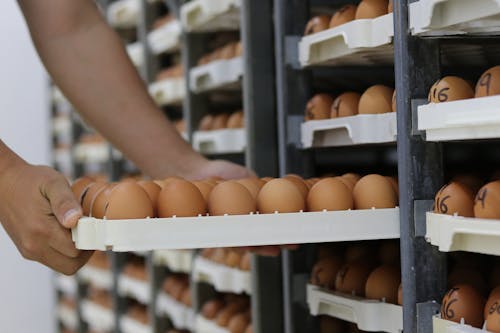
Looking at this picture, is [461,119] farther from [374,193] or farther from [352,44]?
[352,44]

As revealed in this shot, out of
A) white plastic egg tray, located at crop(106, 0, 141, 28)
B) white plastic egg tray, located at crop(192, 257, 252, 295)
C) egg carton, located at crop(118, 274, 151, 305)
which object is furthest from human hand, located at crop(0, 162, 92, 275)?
white plastic egg tray, located at crop(106, 0, 141, 28)

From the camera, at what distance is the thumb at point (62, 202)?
142 cm

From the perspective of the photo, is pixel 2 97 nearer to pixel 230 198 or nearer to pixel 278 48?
pixel 278 48

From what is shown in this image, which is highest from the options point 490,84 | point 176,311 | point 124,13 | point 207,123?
point 124,13

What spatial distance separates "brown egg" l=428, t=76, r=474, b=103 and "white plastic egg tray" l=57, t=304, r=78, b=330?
3.76 m

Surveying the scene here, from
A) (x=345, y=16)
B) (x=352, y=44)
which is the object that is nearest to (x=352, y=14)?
(x=345, y=16)

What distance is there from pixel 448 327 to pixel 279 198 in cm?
34

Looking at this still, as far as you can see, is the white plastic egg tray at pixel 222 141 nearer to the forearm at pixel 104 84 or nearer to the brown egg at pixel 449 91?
the forearm at pixel 104 84

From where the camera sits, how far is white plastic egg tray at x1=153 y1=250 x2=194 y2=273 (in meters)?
3.01

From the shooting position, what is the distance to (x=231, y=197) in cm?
149

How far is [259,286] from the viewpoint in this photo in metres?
2.29

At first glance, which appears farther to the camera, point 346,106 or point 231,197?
Answer: point 346,106

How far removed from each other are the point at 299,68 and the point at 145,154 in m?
0.40

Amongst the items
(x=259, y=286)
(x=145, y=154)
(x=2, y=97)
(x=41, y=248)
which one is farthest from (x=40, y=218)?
(x=2, y=97)
